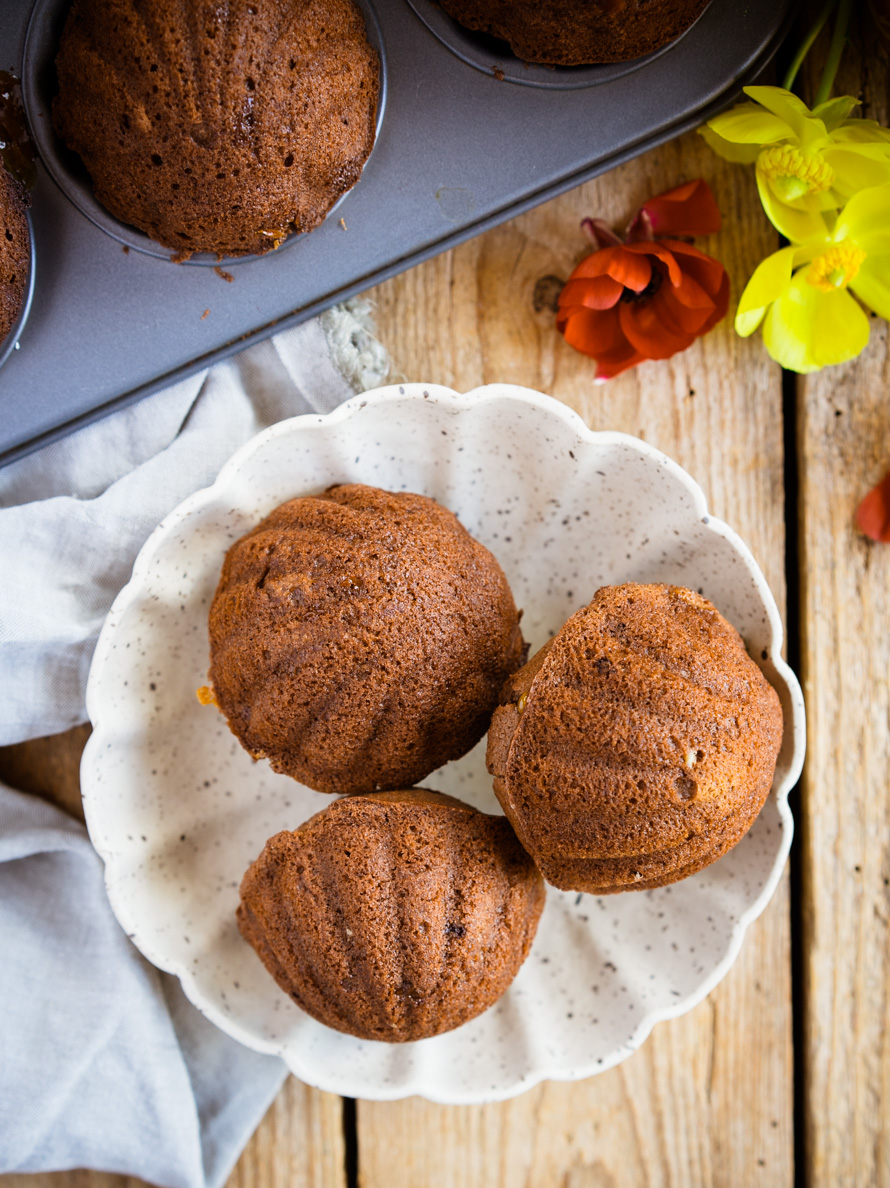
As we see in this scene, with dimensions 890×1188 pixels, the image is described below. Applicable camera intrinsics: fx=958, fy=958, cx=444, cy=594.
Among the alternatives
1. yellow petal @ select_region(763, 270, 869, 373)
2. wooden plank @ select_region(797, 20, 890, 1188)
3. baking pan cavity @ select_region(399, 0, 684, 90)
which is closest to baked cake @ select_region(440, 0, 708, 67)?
baking pan cavity @ select_region(399, 0, 684, 90)

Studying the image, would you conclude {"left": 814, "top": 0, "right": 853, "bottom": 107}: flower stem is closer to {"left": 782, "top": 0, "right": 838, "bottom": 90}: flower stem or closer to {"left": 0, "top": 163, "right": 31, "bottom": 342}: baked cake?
{"left": 782, "top": 0, "right": 838, "bottom": 90}: flower stem

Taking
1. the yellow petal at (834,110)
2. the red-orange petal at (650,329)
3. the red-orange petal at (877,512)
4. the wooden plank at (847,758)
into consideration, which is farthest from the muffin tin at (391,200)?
the red-orange petal at (877,512)

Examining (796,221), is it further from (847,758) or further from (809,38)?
(847,758)

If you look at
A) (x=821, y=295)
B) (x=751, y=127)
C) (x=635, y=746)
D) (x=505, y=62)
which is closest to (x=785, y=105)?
(x=751, y=127)

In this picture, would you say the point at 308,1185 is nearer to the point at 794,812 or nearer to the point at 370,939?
the point at 370,939

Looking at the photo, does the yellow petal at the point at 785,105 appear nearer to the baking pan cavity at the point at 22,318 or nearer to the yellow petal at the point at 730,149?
the yellow petal at the point at 730,149

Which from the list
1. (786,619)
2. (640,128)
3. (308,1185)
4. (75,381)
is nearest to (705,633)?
(786,619)
